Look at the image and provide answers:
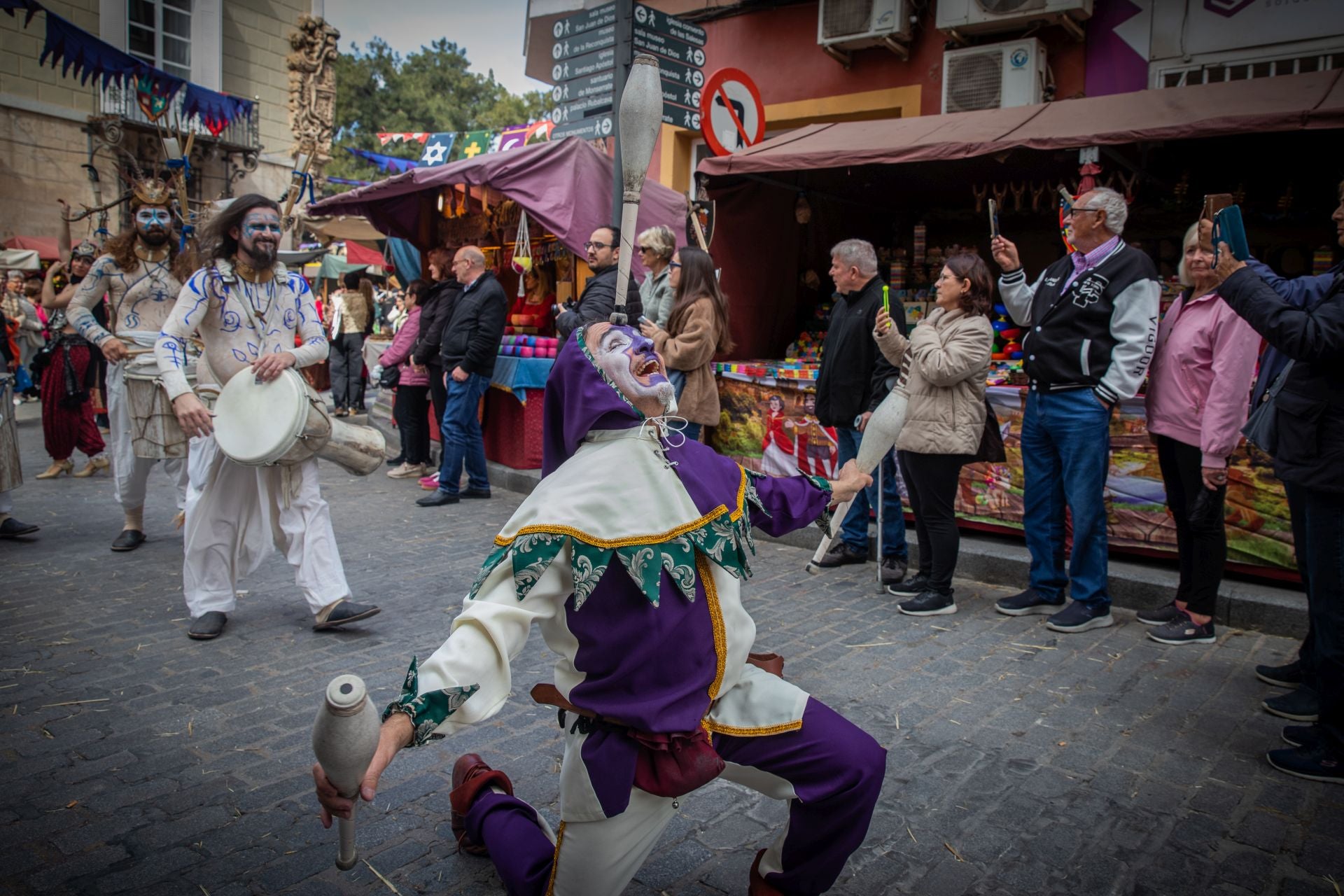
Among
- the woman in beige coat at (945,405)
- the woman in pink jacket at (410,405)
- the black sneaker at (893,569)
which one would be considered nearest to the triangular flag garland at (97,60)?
the woman in pink jacket at (410,405)

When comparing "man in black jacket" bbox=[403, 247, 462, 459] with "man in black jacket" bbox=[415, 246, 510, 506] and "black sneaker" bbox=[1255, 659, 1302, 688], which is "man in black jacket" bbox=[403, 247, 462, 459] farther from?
"black sneaker" bbox=[1255, 659, 1302, 688]

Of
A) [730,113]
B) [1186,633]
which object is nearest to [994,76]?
[730,113]

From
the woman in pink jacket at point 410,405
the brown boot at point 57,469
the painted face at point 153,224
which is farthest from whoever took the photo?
the woman in pink jacket at point 410,405

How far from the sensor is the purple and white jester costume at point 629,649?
2002 mm

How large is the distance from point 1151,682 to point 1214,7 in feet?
20.7

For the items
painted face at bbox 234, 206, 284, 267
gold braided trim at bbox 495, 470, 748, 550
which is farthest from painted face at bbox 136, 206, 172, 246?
gold braided trim at bbox 495, 470, 748, 550

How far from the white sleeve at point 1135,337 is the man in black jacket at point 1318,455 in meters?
1.19

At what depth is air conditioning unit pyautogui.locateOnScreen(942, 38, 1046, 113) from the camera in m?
8.28

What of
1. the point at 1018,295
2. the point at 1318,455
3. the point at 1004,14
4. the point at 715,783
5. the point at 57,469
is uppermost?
the point at 1004,14

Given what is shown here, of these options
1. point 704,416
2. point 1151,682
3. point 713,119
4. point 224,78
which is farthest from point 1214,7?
point 224,78

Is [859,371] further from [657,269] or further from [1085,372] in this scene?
[657,269]

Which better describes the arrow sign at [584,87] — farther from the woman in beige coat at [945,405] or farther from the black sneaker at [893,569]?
the black sneaker at [893,569]

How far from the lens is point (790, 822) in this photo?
221 centimetres

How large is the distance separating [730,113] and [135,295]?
16.7 ft
